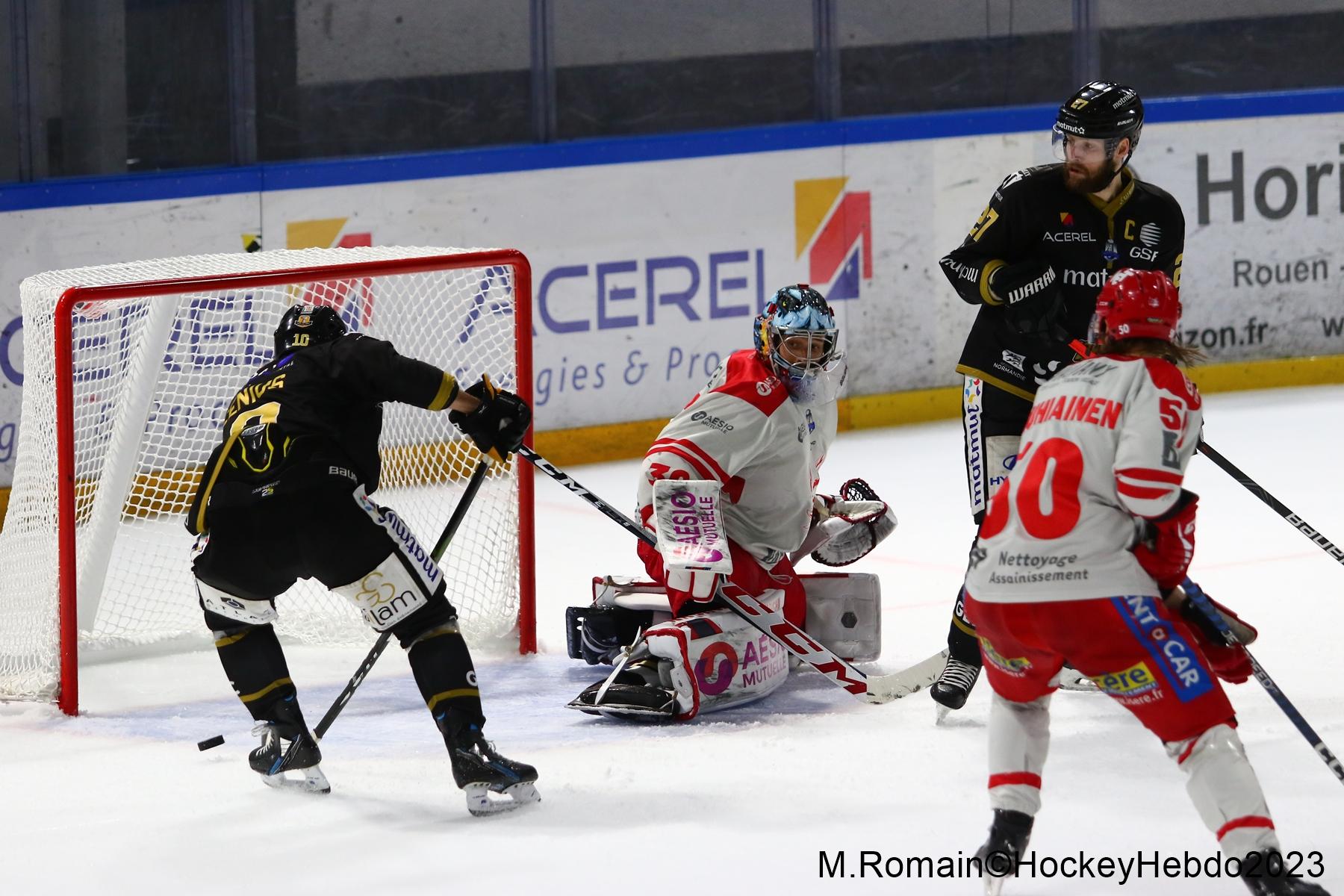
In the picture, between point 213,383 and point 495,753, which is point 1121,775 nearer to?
point 495,753

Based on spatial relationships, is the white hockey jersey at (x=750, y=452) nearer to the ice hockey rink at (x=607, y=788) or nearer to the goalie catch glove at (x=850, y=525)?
the goalie catch glove at (x=850, y=525)

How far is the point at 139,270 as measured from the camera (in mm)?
4676

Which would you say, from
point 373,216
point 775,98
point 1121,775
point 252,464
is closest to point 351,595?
point 252,464

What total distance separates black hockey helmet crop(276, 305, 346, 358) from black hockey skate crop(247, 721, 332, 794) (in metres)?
0.70

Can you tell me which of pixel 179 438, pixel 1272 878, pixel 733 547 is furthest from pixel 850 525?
pixel 1272 878

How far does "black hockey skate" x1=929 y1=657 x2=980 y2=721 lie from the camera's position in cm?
396

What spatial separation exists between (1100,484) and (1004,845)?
55cm

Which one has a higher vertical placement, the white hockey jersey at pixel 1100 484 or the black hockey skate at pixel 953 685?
the white hockey jersey at pixel 1100 484

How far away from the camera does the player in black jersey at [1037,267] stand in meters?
4.00

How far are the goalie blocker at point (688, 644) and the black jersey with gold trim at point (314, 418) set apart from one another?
0.72 metres

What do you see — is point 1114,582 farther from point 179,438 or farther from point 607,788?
point 179,438

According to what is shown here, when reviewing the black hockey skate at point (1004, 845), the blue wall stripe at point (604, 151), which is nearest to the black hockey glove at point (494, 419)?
the black hockey skate at point (1004, 845)

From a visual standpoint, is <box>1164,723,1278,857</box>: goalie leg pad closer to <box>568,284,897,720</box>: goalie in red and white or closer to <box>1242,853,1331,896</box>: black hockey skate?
<box>1242,853,1331,896</box>: black hockey skate

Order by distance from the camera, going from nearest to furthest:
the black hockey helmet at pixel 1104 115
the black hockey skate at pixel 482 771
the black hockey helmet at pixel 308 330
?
the black hockey skate at pixel 482 771, the black hockey helmet at pixel 308 330, the black hockey helmet at pixel 1104 115
